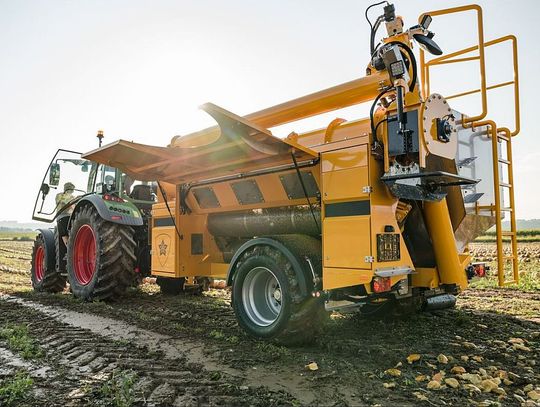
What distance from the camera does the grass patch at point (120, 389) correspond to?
8.88 feet

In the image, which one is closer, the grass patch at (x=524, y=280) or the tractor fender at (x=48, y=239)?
the grass patch at (x=524, y=280)

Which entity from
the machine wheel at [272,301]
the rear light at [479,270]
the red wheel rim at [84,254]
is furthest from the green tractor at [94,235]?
the rear light at [479,270]

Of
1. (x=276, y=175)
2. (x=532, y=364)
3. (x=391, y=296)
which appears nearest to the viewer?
(x=532, y=364)

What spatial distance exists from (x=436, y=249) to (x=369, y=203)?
1.11 metres

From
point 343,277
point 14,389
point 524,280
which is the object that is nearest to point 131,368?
point 14,389

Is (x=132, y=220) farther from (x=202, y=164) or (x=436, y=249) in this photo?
(x=436, y=249)

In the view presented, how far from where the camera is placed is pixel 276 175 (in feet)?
15.4

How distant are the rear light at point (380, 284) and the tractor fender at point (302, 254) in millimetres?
530

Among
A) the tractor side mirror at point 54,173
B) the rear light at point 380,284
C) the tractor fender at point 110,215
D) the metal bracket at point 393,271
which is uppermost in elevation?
the tractor side mirror at point 54,173

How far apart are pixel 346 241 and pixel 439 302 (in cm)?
227

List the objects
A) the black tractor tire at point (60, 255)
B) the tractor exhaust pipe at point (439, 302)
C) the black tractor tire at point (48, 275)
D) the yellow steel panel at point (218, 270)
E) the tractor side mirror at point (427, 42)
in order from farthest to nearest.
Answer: the black tractor tire at point (48, 275) → the black tractor tire at point (60, 255) → the yellow steel panel at point (218, 270) → the tractor exhaust pipe at point (439, 302) → the tractor side mirror at point (427, 42)

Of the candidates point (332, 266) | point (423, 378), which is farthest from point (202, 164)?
point (423, 378)

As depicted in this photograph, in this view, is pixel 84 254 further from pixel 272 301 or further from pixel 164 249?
pixel 272 301

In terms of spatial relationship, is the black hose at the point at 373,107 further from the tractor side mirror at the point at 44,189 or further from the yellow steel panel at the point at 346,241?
Answer: the tractor side mirror at the point at 44,189
